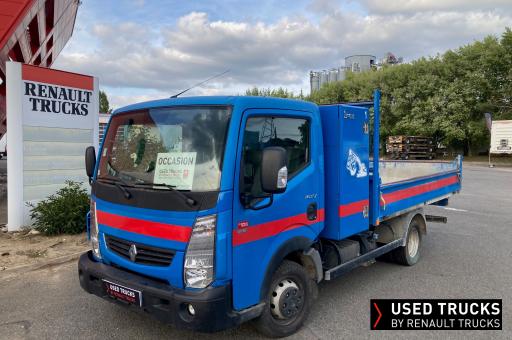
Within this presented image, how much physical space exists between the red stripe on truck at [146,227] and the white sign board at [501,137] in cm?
2955

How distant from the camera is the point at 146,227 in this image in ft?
10.7

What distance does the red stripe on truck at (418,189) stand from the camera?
5105 mm

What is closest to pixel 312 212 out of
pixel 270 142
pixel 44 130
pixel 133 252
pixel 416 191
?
pixel 270 142

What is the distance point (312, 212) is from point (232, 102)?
4.49 ft

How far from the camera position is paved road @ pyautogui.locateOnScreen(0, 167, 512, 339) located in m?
3.80

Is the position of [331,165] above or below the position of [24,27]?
below

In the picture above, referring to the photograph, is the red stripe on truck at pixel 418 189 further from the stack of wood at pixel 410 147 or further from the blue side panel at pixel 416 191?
the stack of wood at pixel 410 147

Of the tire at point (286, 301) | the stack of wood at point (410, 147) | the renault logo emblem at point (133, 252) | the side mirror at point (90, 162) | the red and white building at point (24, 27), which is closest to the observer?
the renault logo emblem at point (133, 252)

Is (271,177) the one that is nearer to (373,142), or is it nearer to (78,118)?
(373,142)

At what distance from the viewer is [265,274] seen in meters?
3.37

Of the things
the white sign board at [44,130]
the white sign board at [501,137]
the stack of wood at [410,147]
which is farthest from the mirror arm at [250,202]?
the stack of wood at [410,147]

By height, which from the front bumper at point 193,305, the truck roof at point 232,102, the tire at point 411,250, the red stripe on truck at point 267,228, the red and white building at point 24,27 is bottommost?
the tire at point 411,250

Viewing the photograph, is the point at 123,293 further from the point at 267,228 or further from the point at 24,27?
the point at 24,27

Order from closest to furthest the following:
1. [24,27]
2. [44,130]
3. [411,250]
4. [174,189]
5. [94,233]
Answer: [174,189] < [94,233] < [411,250] < [44,130] < [24,27]
